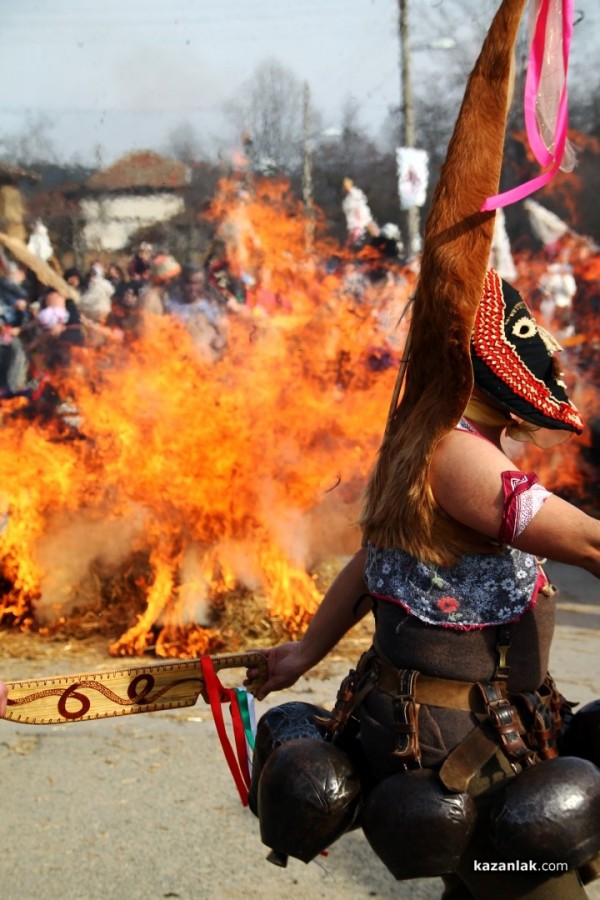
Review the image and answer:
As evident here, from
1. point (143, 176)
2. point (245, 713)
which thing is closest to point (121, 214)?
point (143, 176)

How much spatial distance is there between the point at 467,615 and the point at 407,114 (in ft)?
45.5

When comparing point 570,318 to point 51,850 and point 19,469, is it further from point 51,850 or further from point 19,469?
point 51,850

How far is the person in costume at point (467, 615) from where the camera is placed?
2023 mm

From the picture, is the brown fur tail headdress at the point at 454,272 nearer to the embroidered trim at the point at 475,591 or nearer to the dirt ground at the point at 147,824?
the embroidered trim at the point at 475,591

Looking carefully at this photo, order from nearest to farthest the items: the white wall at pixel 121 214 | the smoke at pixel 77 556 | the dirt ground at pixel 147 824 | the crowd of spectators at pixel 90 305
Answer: the dirt ground at pixel 147 824, the smoke at pixel 77 556, the crowd of spectators at pixel 90 305, the white wall at pixel 121 214

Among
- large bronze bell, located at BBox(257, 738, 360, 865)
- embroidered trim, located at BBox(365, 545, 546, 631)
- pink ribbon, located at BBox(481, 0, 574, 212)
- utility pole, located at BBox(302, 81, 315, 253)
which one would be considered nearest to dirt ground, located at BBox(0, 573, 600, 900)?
large bronze bell, located at BBox(257, 738, 360, 865)

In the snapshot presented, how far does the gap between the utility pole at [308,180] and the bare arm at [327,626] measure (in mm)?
9749

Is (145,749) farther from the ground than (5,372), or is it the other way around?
(5,372)

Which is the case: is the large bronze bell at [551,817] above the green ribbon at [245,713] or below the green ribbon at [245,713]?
above

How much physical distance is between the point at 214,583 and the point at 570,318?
6685mm

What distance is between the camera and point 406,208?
46.9ft

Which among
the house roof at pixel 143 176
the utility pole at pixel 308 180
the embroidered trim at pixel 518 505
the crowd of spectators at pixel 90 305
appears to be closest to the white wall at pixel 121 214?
the house roof at pixel 143 176

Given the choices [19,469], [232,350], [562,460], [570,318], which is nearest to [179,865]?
[19,469]

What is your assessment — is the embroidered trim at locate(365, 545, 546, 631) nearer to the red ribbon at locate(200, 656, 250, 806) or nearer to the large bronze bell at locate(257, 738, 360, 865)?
the large bronze bell at locate(257, 738, 360, 865)
